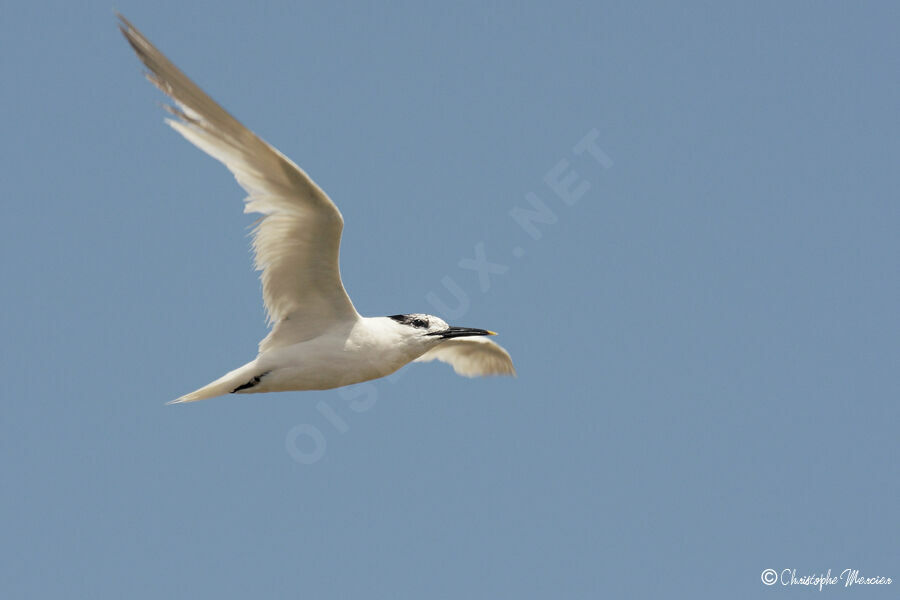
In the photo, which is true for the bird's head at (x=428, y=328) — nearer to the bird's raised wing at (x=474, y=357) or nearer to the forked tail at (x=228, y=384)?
the forked tail at (x=228, y=384)

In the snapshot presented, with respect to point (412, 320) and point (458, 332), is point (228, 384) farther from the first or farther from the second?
point (458, 332)

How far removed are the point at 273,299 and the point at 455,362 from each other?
182 inches

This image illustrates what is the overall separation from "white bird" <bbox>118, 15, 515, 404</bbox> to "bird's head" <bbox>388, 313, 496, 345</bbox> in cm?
1

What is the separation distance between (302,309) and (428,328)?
59.9 inches

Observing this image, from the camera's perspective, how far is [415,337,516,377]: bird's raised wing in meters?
14.0

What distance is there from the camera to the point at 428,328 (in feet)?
35.9

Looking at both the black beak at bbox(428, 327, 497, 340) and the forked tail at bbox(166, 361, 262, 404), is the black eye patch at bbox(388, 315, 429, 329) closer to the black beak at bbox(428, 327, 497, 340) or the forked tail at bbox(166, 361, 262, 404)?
the black beak at bbox(428, 327, 497, 340)

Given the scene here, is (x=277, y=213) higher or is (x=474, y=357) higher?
(x=277, y=213)

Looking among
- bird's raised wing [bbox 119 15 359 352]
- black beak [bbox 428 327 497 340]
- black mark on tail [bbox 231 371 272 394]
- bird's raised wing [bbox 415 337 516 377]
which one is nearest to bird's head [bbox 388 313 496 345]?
black beak [bbox 428 327 497 340]

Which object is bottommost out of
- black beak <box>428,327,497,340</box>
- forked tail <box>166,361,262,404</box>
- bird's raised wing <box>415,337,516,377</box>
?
forked tail <box>166,361,262,404</box>

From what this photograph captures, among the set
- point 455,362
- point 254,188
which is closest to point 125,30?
point 254,188

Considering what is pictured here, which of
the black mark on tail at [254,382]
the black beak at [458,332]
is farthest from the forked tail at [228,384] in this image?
the black beak at [458,332]

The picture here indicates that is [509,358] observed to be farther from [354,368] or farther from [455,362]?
[354,368]

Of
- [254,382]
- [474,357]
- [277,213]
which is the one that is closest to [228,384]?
[254,382]
